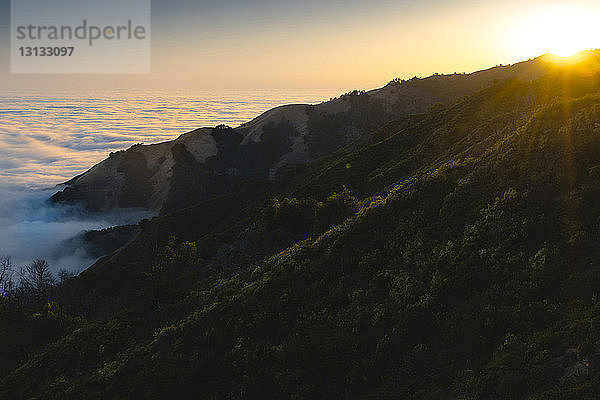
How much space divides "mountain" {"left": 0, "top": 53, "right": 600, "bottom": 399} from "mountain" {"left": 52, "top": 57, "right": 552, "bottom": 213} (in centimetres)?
10418

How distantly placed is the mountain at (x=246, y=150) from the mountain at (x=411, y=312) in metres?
104

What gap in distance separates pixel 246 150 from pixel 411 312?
5594 inches

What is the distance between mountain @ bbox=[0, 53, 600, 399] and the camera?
1344cm

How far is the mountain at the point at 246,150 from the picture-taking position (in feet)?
451

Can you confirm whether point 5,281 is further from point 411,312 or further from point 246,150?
point 246,150

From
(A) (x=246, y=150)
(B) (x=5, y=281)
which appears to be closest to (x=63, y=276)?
(B) (x=5, y=281)

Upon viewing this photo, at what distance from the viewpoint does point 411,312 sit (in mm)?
17078

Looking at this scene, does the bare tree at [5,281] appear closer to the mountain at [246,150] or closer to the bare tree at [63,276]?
the bare tree at [63,276]

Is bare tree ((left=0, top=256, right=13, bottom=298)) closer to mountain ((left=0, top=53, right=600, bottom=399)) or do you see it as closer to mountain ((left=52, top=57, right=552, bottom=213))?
mountain ((left=0, top=53, right=600, bottom=399))

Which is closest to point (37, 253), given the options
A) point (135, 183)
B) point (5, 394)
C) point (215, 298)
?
point (135, 183)

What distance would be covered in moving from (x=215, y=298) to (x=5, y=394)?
52.2ft

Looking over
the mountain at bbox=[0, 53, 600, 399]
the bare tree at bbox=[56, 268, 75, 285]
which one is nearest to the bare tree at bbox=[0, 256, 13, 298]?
the bare tree at bbox=[56, 268, 75, 285]

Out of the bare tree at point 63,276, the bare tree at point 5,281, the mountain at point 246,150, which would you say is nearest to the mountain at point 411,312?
the bare tree at point 63,276

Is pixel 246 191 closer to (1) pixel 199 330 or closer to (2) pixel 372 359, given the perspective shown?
(1) pixel 199 330
